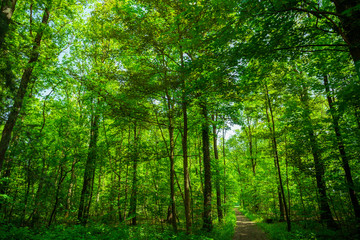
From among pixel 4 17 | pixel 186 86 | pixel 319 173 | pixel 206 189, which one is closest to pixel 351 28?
pixel 186 86

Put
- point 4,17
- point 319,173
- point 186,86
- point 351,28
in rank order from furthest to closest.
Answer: point 319,173 < point 186,86 < point 4,17 < point 351,28

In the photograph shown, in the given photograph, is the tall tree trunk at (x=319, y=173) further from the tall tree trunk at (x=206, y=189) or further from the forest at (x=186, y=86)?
the tall tree trunk at (x=206, y=189)

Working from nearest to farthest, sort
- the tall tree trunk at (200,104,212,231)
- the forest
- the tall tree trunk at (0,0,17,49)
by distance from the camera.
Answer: the forest, the tall tree trunk at (0,0,17,49), the tall tree trunk at (200,104,212,231)

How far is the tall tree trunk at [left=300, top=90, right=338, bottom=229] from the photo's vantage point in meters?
8.32

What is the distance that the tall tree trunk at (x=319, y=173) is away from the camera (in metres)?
8.32

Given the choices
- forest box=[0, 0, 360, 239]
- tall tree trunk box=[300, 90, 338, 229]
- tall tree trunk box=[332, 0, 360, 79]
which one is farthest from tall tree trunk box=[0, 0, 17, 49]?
tall tree trunk box=[300, 90, 338, 229]

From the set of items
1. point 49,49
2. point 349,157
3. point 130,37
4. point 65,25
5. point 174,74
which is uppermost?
point 65,25

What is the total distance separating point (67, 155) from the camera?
10859 mm

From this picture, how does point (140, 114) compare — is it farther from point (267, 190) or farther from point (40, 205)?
point (267, 190)

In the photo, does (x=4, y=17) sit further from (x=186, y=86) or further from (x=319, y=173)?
(x=319, y=173)

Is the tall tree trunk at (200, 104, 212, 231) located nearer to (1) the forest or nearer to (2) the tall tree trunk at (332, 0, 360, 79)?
(1) the forest

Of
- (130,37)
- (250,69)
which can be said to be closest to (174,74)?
(130,37)

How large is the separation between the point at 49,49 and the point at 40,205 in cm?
839

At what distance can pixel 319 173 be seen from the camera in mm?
8961
